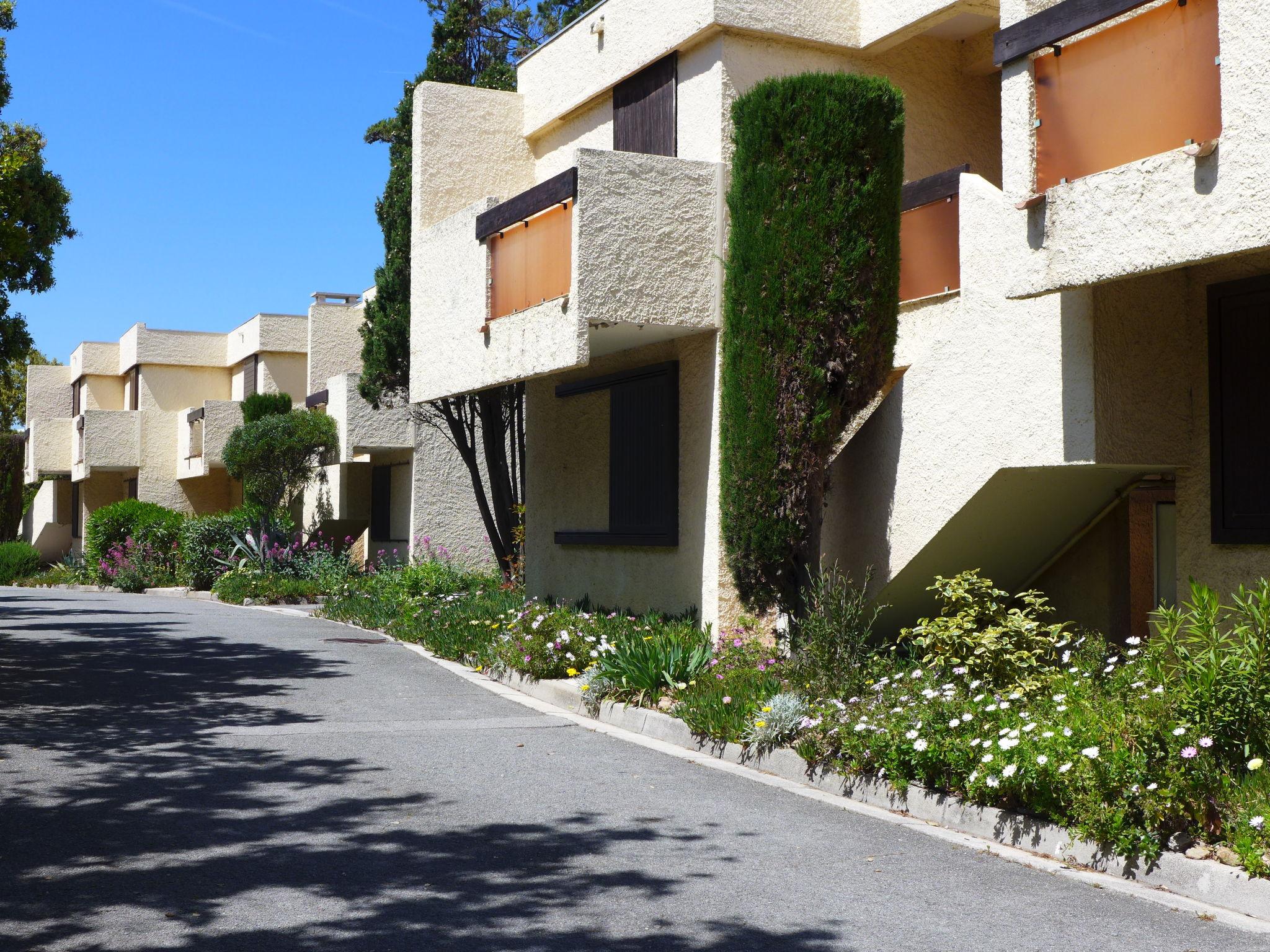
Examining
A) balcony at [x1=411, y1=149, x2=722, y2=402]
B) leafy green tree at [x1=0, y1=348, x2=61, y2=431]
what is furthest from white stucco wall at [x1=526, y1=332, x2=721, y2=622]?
leafy green tree at [x1=0, y1=348, x2=61, y2=431]

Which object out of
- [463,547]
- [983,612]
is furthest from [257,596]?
[983,612]

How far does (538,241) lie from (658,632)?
433 centimetres

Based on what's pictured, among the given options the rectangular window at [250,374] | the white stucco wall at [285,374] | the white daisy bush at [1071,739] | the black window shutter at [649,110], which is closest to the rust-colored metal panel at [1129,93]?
the white daisy bush at [1071,739]

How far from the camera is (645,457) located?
14703mm

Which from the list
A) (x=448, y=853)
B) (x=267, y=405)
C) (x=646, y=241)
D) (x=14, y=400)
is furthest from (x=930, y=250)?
(x=14, y=400)

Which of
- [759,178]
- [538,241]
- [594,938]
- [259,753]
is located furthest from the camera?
[538,241]

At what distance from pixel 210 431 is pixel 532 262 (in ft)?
Result: 73.9

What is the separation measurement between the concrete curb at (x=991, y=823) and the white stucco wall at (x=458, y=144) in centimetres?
915

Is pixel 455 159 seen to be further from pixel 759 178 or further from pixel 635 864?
pixel 635 864

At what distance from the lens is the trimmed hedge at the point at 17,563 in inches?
1454

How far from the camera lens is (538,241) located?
1394 cm

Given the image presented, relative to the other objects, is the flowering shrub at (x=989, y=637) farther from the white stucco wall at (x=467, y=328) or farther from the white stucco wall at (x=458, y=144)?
Result: the white stucco wall at (x=458, y=144)

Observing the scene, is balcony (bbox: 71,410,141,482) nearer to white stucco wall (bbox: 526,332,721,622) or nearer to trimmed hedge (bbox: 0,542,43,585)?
trimmed hedge (bbox: 0,542,43,585)

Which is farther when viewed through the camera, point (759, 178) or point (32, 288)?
point (32, 288)
